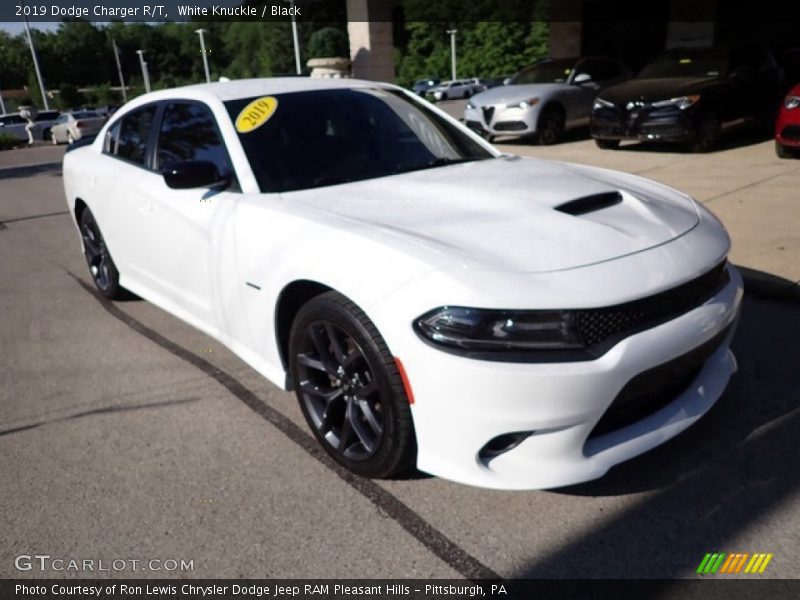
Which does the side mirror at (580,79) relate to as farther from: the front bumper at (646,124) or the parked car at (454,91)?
the parked car at (454,91)

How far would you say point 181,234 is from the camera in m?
3.51

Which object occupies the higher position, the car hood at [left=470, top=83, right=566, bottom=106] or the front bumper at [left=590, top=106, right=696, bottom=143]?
the car hood at [left=470, top=83, right=566, bottom=106]

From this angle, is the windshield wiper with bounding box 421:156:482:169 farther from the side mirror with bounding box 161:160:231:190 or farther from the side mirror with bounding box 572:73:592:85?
the side mirror with bounding box 572:73:592:85

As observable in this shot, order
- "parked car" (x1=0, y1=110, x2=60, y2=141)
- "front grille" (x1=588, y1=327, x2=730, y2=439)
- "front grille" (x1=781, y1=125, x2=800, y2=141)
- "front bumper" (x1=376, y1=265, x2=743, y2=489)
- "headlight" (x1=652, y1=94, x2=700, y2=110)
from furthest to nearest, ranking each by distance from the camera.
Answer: "parked car" (x1=0, y1=110, x2=60, y2=141)
"headlight" (x1=652, y1=94, x2=700, y2=110)
"front grille" (x1=781, y1=125, x2=800, y2=141)
"front grille" (x1=588, y1=327, x2=730, y2=439)
"front bumper" (x1=376, y1=265, x2=743, y2=489)

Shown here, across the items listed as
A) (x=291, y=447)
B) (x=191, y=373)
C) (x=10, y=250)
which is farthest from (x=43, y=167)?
(x=291, y=447)

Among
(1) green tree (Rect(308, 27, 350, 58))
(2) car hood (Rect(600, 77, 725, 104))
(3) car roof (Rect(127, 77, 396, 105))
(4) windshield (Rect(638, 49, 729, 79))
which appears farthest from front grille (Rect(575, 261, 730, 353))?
(1) green tree (Rect(308, 27, 350, 58))

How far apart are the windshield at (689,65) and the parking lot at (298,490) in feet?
23.0

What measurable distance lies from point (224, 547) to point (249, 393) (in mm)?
1220

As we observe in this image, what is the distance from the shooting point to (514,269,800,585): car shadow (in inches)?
87.1

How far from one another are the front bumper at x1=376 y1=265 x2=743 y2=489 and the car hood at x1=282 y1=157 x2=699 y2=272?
1.10ft

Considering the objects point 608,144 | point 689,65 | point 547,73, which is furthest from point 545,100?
point 689,65

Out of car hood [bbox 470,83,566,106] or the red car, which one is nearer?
the red car

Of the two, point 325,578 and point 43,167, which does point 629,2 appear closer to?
point 43,167

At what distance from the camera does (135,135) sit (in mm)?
4375
